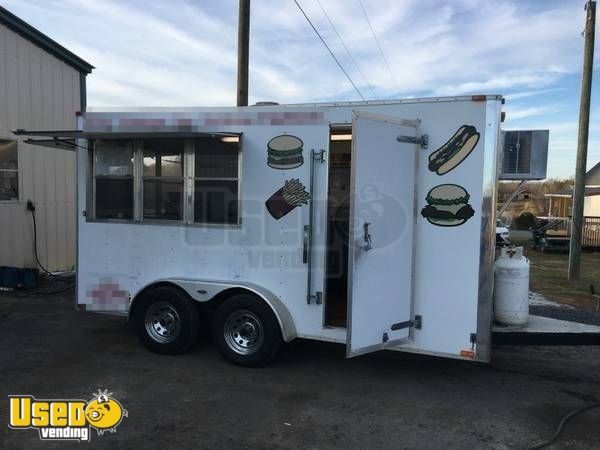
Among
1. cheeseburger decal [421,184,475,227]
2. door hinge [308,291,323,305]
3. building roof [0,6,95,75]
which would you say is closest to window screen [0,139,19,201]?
building roof [0,6,95,75]

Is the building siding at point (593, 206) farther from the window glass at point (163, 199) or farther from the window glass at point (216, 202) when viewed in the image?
→ the window glass at point (163, 199)

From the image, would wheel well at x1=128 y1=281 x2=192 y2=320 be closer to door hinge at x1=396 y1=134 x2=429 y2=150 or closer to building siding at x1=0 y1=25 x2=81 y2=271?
door hinge at x1=396 y1=134 x2=429 y2=150

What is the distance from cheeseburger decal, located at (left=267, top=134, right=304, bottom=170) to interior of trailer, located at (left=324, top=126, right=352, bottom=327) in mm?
352

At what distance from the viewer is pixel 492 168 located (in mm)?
4508

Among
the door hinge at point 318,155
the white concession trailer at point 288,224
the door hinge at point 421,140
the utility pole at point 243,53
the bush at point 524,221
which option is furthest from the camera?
the bush at point 524,221

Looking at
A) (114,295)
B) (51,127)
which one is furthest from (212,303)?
(51,127)

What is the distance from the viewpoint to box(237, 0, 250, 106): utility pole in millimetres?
10203

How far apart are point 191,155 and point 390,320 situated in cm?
261

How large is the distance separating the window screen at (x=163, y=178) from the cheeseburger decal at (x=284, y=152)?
99cm

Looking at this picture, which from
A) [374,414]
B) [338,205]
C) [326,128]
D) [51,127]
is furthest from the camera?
[51,127]

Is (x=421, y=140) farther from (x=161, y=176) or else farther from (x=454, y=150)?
(x=161, y=176)

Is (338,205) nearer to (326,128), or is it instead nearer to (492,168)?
(326,128)

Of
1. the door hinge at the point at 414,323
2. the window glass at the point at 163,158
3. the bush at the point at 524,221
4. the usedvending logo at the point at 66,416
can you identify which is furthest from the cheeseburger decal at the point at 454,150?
the bush at the point at 524,221

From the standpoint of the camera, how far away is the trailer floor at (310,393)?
3863 millimetres
